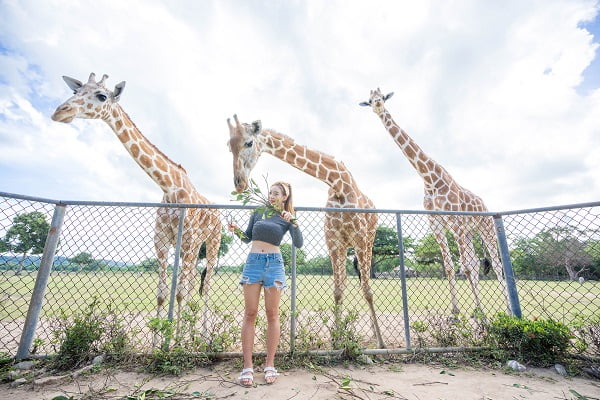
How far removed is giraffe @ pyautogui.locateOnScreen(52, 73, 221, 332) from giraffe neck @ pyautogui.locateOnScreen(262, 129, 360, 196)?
1.83 m

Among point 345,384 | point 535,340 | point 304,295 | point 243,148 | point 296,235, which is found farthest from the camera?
point 304,295

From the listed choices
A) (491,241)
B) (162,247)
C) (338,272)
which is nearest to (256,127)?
(162,247)

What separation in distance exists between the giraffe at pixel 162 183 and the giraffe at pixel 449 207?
190 inches

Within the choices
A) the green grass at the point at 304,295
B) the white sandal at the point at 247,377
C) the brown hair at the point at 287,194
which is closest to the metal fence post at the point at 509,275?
the green grass at the point at 304,295

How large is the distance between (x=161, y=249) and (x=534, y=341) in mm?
5458

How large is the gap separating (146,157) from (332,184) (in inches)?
141

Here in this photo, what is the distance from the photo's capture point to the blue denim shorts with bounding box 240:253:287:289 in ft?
10.1

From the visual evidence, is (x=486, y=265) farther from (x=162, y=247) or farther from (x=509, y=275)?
(x=162, y=247)

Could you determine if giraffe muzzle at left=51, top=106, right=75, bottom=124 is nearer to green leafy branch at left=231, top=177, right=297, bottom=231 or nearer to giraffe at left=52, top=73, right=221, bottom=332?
giraffe at left=52, top=73, right=221, bottom=332

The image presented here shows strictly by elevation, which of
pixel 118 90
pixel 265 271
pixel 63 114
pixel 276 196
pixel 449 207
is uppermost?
pixel 118 90

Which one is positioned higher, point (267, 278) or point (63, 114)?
point (63, 114)

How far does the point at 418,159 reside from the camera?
7.63m

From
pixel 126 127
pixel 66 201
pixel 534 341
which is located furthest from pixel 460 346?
pixel 126 127

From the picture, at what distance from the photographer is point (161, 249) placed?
15.3 feet
